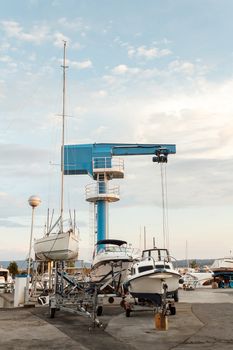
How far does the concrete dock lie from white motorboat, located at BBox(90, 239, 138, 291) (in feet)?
10.9

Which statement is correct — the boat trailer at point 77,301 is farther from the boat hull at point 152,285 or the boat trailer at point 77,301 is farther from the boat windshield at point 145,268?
the boat windshield at point 145,268

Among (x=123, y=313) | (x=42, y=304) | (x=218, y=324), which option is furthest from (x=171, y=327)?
(x=42, y=304)

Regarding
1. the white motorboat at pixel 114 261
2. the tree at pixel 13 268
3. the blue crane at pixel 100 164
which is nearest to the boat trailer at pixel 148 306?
the white motorboat at pixel 114 261

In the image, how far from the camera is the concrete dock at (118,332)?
10.6m

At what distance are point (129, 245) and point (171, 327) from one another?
484 inches

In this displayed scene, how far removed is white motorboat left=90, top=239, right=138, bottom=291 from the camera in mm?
20906

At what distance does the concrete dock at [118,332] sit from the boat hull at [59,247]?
23.0 feet

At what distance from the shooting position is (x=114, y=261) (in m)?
22.2

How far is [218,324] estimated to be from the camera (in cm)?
1406

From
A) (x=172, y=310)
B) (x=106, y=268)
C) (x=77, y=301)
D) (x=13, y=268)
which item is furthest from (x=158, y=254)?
(x=13, y=268)

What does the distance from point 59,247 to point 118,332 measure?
41.5 ft

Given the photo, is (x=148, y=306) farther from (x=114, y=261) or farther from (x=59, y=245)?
(x=59, y=245)

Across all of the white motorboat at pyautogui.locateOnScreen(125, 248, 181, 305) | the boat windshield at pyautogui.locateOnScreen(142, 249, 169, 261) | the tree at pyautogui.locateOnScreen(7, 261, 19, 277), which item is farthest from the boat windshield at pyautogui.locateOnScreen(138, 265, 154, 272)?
the tree at pyautogui.locateOnScreen(7, 261, 19, 277)

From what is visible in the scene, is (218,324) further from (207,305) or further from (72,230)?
(72,230)
